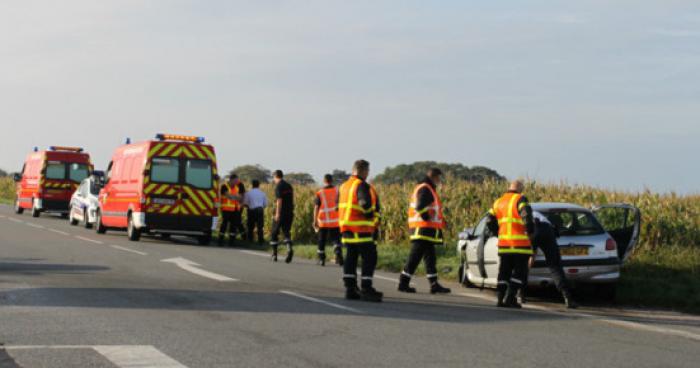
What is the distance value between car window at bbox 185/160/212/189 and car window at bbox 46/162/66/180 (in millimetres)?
15166

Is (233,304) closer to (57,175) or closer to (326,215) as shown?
(326,215)

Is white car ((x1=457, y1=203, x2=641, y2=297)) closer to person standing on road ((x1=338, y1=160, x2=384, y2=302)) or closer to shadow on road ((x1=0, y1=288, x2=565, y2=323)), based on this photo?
shadow on road ((x1=0, y1=288, x2=565, y2=323))

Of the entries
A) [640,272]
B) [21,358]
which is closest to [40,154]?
[640,272]

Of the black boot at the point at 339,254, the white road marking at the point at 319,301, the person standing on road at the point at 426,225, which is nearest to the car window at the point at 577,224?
the person standing on road at the point at 426,225

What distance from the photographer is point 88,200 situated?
3397cm

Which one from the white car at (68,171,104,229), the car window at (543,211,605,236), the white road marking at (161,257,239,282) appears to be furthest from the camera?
the white car at (68,171,104,229)

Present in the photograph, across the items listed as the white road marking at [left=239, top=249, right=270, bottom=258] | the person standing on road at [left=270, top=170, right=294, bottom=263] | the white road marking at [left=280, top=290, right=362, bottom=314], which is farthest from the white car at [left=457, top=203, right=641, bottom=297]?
the white road marking at [left=239, top=249, right=270, bottom=258]

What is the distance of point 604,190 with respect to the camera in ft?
80.3

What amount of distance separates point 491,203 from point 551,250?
11.9 metres

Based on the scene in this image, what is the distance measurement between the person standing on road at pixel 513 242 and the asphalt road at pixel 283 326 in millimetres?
353

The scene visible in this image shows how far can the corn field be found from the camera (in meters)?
20.4

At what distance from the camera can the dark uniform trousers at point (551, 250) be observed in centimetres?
1425

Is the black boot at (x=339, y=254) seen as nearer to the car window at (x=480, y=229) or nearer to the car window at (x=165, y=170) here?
the car window at (x=480, y=229)

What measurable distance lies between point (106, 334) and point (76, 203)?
26.6 m
